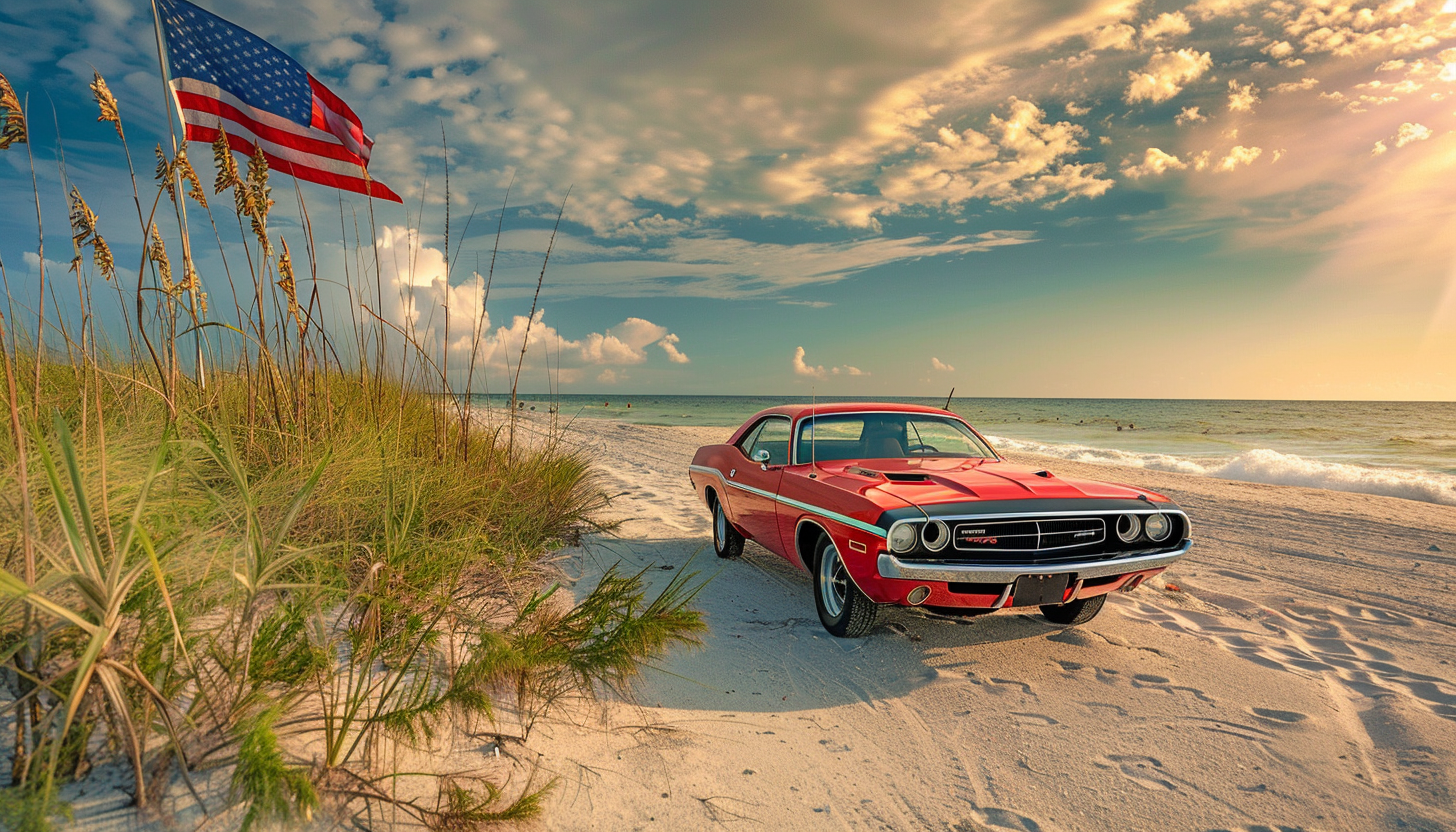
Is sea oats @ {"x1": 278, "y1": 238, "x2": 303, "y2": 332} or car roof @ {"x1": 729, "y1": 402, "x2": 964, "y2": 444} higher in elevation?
sea oats @ {"x1": 278, "y1": 238, "x2": 303, "y2": 332}

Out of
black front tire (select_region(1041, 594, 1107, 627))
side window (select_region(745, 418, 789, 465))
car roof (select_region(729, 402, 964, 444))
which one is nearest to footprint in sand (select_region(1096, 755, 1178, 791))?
black front tire (select_region(1041, 594, 1107, 627))

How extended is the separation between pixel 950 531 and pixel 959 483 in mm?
602

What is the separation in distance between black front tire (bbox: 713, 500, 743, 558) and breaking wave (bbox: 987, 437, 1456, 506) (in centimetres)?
1268

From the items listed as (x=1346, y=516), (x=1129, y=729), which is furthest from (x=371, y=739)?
(x=1346, y=516)

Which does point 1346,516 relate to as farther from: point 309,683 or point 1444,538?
point 309,683

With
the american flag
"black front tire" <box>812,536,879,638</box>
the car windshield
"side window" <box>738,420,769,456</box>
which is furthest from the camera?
"side window" <box>738,420,769,456</box>

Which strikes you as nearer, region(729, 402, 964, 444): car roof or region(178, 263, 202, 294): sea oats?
region(178, 263, 202, 294): sea oats

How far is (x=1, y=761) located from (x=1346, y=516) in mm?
12552

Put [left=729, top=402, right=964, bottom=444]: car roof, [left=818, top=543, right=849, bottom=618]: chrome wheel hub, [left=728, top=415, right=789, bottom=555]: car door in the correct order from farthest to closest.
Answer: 1. [left=729, top=402, right=964, bottom=444]: car roof
2. [left=728, top=415, right=789, bottom=555]: car door
3. [left=818, top=543, right=849, bottom=618]: chrome wheel hub

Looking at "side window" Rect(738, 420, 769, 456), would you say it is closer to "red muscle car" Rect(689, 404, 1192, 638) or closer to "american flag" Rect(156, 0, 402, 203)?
"red muscle car" Rect(689, 404, 1192, 638)

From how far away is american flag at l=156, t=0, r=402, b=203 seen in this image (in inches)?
188

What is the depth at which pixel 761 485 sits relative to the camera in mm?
5156

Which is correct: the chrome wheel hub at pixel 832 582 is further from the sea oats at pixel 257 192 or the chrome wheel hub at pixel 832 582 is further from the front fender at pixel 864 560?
the sea oats at pixel 257 192

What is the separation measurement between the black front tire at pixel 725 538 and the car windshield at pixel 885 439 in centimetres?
124
